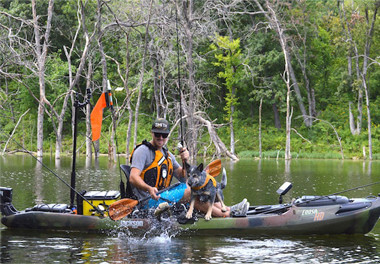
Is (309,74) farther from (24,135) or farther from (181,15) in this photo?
(24,135)

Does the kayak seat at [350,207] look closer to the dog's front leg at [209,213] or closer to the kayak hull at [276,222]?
the kayak hull at [276,222]

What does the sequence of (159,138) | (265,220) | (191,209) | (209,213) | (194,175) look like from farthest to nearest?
(265,220) → (209,213) → (191,209) → (159,138) → (194,175)

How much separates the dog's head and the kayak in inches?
28.6

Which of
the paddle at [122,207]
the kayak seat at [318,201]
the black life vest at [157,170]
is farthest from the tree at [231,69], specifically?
the paddle at [122,207]

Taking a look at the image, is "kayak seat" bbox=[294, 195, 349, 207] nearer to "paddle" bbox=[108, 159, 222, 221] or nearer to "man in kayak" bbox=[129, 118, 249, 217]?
"man in kayak" bbox=[129, 118, 249, 217]

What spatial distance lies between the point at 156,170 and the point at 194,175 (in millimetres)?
715

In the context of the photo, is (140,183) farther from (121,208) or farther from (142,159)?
(121,208)

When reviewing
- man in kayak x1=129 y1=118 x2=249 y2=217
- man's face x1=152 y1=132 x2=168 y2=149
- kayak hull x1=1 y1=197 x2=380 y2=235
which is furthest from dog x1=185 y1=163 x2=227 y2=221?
man's face x1=152 y1=132 x2=168 y2=149

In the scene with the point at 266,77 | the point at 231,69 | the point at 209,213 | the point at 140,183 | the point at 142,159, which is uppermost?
the point at 231,69

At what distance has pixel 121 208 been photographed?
9.84m

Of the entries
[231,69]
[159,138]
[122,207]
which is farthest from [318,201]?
[231,69]

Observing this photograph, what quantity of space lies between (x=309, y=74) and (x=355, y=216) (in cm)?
3235

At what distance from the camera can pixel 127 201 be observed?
9.77m

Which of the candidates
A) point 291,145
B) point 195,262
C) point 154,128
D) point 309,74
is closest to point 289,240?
point 195,262
